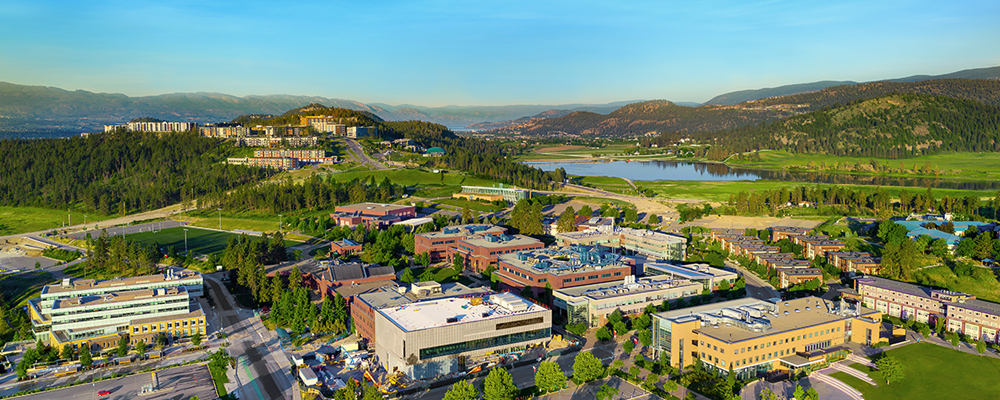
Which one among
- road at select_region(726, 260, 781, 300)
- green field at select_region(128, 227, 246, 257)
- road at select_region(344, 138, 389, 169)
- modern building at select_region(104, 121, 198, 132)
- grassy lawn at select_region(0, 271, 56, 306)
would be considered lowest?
road at select_region(726, 260, 781, 300)

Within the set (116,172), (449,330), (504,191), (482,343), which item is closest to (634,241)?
(482,343)

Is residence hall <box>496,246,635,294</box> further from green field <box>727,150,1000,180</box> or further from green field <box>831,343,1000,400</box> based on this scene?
green field <box>727,150,1000,180</box>

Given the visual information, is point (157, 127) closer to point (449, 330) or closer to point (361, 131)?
point (361, 131)

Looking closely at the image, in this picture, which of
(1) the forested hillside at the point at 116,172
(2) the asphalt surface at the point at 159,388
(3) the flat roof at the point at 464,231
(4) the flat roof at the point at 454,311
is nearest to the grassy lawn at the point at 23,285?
(2) the asphalt surface at the point at 159,388

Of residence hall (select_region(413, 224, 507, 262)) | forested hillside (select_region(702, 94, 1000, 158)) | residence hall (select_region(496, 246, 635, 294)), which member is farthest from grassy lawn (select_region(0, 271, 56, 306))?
forested hillside (select_region(702, 94, 1000, 158))

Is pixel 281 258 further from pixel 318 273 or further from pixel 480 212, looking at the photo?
pixel 480 212

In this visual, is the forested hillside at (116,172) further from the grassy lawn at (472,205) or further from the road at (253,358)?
the road at (253,358)
